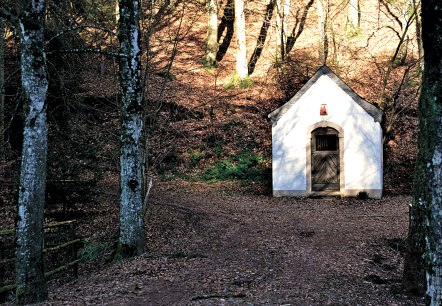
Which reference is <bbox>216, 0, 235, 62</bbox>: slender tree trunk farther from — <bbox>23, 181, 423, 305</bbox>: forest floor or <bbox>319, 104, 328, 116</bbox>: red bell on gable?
<bbox>23, 181, 423, 305</bbox>: forest floor

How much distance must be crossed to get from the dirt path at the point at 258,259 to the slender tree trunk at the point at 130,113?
1.08 m

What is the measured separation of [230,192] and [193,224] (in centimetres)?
531

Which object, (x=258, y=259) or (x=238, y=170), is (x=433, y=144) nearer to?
(x=258, y=259)

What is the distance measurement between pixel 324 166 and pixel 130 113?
1090cm

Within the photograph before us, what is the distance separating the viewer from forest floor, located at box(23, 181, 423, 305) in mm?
6539

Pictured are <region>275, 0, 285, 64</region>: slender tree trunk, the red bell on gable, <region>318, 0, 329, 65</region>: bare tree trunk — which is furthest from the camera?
<region>275, 0, 285, 64</region>: slender tree trunk

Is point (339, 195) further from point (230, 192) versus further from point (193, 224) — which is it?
point (193, 224)

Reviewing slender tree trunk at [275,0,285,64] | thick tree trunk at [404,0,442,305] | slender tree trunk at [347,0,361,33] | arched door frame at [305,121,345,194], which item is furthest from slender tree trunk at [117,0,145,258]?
slender tree trunk at [347,0,361,33]

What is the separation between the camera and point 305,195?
17.2 metres

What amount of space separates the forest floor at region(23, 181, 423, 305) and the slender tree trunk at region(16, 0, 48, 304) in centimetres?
66

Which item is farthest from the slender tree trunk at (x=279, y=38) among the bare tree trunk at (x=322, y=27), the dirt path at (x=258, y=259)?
the dirt path at (x=258, y=259)

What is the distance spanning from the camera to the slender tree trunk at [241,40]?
2561 centimetres

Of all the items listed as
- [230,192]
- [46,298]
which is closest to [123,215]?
[46,298]

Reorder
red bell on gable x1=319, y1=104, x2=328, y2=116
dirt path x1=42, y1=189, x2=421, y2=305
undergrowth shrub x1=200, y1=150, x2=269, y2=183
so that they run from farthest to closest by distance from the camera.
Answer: undergrowth shrub x1=200, y1=150, x2=269, y2=183 < red bell on gable x1=319, y1=104, x2=328, y2=116 < dirt path x1=42, y1=189, x2=421, y2=305
